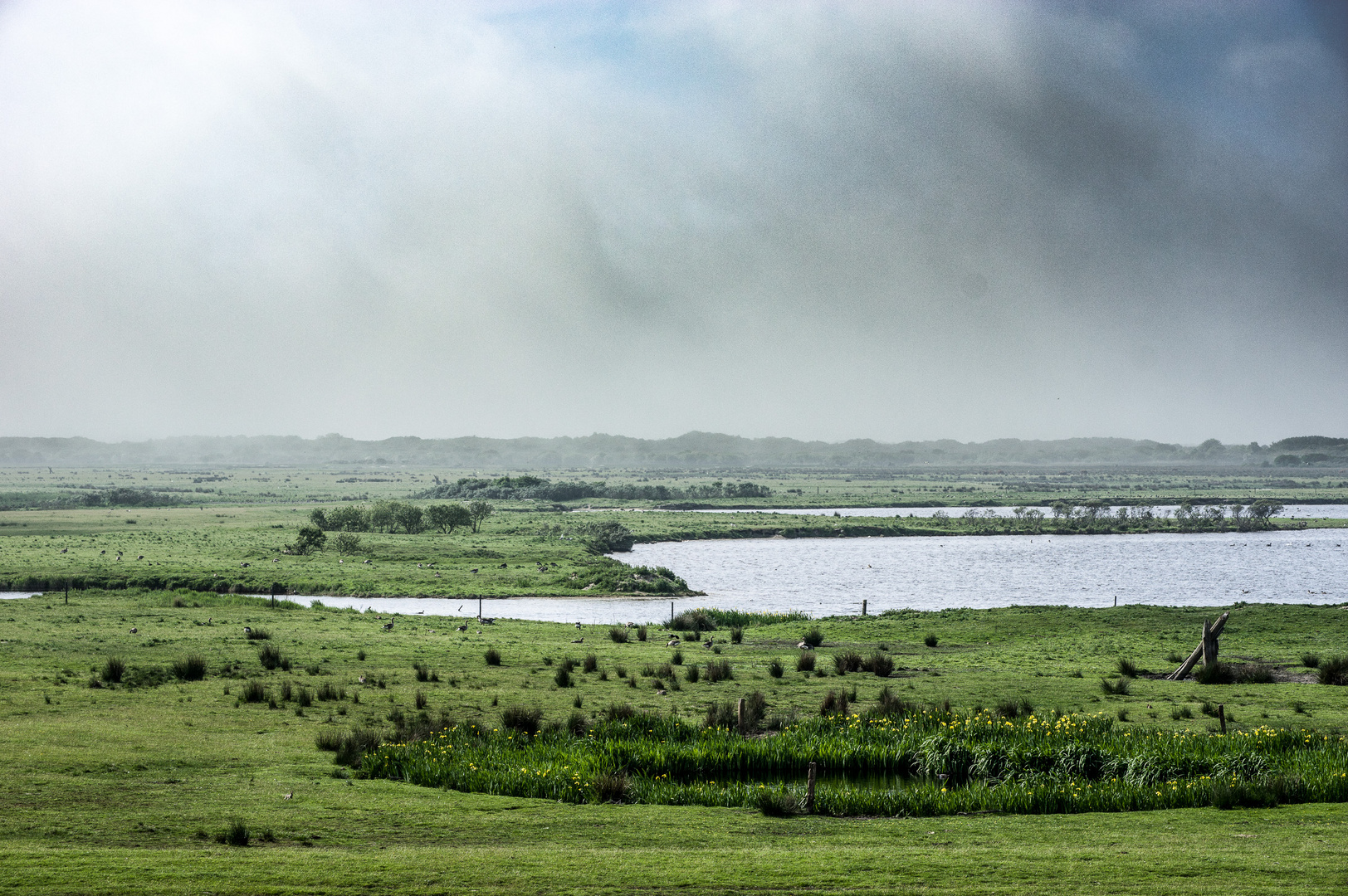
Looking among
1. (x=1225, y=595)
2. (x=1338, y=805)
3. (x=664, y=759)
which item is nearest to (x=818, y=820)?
(x=664, y=759)

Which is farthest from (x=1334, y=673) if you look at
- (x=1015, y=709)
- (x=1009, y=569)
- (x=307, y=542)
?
(x=307, y=542)

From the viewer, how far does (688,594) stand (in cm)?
7300

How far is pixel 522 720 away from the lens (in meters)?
23.4

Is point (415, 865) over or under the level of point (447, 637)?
over

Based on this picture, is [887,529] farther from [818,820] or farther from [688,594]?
[818,820]

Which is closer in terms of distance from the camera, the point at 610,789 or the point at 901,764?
the point at 610,789

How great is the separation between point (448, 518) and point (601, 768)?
101m

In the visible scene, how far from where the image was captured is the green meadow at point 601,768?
513 inches

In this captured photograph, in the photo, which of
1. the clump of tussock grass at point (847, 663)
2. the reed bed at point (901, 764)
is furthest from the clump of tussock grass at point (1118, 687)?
the clump of tussock grass at point (847, 663)

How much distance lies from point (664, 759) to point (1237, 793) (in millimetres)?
10127

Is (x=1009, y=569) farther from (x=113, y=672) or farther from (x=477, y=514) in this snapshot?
(x=113, y=672)

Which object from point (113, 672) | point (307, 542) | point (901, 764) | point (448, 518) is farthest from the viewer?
point (448, 518)

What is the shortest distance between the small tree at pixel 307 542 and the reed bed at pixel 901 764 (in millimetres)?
72261

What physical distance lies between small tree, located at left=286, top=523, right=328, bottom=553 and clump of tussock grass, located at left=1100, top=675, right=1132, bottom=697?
74238 mm
